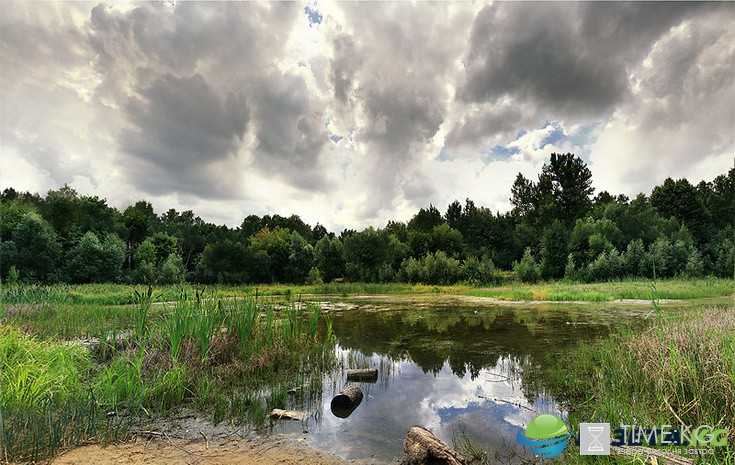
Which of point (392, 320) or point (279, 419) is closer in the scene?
point (279, 419)

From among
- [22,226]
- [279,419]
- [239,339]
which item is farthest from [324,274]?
[279,419]

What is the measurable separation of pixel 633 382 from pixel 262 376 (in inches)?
252

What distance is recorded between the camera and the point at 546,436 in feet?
13.8

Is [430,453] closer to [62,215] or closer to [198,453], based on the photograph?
[198,453]

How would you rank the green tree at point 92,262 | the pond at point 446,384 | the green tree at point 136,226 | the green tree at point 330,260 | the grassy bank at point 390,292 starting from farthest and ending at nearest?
the green tree at point 136,226 → the green tree at point 330,260 → the green tree at point 92,262 → the grassy bank at point 390,292 → the pond at point 446,384

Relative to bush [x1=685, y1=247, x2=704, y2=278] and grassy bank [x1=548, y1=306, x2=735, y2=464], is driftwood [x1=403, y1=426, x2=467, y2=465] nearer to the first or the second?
grassy bank [x1=548, y1=306, x2=735, y2=464]

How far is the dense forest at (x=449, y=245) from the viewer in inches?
1346

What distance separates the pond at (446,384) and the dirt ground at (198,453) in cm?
30

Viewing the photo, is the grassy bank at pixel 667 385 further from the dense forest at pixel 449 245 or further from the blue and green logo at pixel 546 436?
the dense forest at pixel 449 245

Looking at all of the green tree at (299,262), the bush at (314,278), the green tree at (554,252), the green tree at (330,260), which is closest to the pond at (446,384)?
the bush at (314,278)

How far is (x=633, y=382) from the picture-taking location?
5230mm

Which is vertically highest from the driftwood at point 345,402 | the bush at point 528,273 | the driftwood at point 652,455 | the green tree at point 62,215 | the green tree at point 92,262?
the green tree at point 62,215

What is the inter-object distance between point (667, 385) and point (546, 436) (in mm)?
1681

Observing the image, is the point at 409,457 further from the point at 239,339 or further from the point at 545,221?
the point at 545,221
